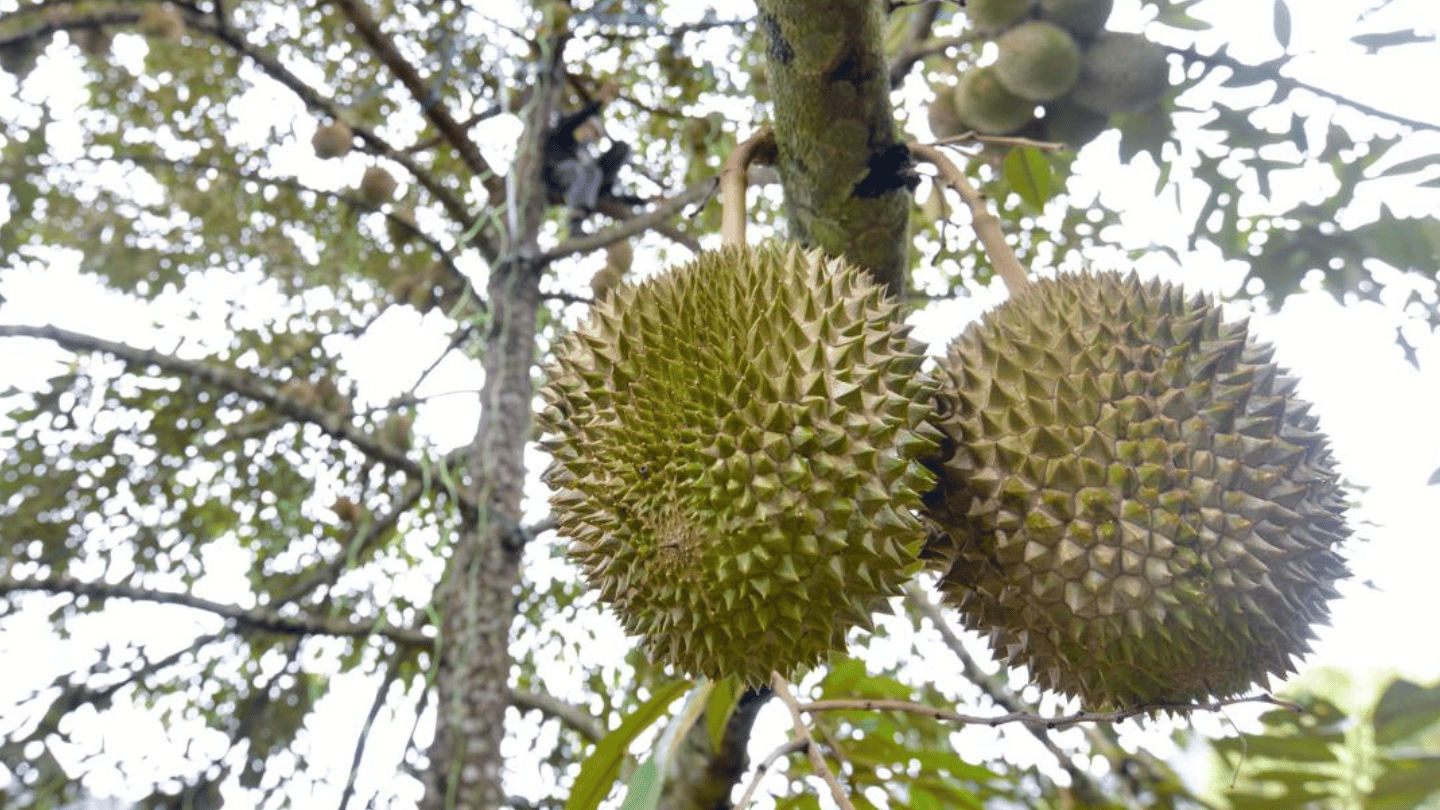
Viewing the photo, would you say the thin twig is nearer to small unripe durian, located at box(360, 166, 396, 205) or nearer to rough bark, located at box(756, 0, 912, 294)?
rough bark, located at box(756, 0, 912, 294)

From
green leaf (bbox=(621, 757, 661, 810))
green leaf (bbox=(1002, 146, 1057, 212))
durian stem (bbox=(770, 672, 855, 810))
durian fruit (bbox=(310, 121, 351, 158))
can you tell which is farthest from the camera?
durian fruit (bbox=(310, 121, 351, 158))

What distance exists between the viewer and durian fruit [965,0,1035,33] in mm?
1378

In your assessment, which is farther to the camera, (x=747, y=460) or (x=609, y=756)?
(x=609, y=756)

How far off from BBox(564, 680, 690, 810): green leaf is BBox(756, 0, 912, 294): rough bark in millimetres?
561

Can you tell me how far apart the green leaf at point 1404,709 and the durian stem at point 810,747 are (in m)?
0.66

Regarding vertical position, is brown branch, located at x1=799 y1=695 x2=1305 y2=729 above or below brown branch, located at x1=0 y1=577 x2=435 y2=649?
below

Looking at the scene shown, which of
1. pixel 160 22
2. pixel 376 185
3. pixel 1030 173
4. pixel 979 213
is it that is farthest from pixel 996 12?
pixel 160 22

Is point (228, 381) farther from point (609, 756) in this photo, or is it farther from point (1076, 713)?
point (1076, 713)

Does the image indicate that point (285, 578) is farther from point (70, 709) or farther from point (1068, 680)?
point (1068, 680)

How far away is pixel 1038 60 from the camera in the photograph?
1.33m

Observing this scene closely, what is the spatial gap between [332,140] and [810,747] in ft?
6.64

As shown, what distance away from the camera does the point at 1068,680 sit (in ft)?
3.01

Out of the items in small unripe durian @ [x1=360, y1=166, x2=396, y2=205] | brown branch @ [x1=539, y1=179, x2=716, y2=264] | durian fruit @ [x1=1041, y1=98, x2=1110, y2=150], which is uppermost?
small unripe durian @ [x1=360, y1=166, x2=396, y2=205]

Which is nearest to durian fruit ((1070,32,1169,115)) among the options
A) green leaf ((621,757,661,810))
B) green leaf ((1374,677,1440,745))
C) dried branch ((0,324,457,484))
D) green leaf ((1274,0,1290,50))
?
green leaf ((1274,0,1290,50))
